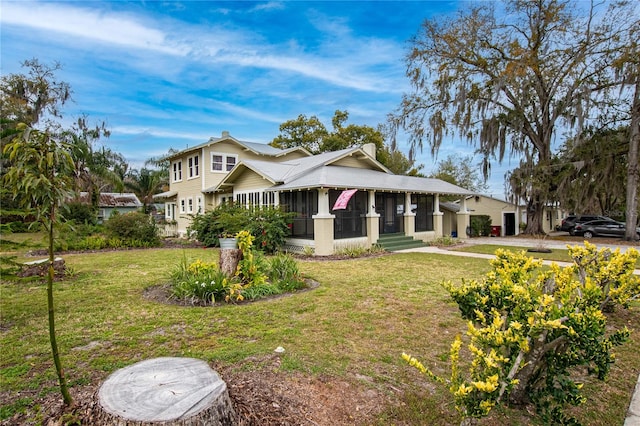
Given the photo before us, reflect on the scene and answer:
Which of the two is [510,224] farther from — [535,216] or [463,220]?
[463,220]

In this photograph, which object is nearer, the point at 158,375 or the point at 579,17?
the point at 158,375

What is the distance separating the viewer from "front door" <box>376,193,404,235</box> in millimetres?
16922

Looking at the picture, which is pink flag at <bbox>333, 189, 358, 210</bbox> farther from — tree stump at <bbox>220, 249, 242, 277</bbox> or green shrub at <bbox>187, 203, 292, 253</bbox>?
tree stump at <bbox>220, 249, 242, 277</bbox>

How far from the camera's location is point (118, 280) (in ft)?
26.6

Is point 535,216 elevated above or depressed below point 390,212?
below

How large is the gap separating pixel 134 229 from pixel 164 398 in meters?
16.0

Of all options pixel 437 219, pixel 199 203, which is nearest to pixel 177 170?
pixel 199 203

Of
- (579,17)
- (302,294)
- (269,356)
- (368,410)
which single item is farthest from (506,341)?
(579,17)

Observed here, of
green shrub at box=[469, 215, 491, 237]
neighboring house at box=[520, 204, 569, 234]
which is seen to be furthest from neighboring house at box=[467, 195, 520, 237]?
green shrub at box=[469, 215, 491, 237]

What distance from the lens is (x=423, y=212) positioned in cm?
1889

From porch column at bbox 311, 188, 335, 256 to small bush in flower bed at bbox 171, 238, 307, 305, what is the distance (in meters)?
5.21

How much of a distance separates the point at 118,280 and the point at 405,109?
20.2m

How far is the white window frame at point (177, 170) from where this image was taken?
79.2ft

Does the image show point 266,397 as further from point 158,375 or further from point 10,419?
point 10,419
